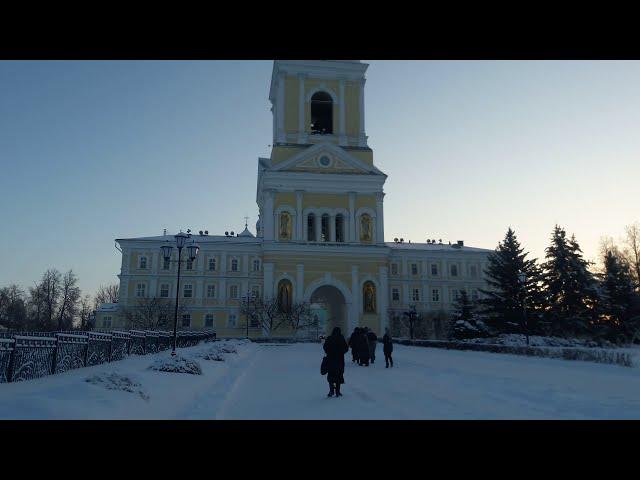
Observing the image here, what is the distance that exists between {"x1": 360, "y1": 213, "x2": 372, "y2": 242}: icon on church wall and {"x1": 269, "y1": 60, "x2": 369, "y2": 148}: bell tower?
8491mm

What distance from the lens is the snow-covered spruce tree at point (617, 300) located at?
3722 centimetres

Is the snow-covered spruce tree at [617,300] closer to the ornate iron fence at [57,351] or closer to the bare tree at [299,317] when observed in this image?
the bare tree at [299,317]

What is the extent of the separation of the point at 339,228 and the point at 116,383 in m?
44.2

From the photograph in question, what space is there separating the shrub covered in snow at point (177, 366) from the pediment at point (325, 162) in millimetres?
38540

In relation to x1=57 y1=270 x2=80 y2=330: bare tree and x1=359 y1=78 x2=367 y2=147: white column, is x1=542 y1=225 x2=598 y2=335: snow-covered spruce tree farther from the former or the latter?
x1=57 y1=270 x2=80 y2=330: bare tree

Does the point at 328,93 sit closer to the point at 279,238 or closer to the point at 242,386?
the point at 279,238

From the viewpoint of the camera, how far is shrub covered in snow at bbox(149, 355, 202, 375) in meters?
12.8

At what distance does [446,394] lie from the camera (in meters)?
10.8

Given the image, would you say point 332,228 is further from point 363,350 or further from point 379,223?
point 363,350

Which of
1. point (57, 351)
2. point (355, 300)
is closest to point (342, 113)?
point (355, 300)

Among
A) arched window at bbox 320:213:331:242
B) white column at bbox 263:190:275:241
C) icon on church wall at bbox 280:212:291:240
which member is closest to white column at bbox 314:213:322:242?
arched window at bbox 320:213:331:242

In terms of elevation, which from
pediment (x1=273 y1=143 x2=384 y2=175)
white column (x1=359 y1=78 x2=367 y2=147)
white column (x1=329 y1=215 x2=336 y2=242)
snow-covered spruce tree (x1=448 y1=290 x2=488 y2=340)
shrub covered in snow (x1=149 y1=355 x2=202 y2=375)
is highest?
white column (x1=359 y1=78 x2=367 y2=147)

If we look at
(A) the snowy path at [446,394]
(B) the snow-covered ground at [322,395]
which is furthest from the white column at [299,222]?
(B) the snow-covered ground at [322,395]
